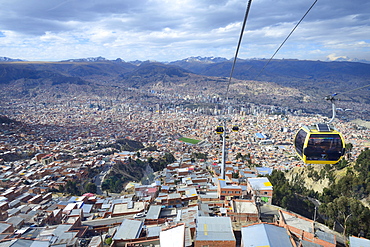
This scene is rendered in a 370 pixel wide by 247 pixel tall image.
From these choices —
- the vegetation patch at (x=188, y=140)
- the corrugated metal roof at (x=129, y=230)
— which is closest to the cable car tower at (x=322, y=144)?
the corrugated metal roof at (x=129, y=230)

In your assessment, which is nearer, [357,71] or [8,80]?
[8,80]

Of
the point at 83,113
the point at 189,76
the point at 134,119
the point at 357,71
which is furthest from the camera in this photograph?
the point at 357,71

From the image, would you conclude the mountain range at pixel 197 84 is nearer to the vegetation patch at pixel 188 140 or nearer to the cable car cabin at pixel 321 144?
the vegetation patch at pixel 188 140

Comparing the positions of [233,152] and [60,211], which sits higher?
[60,211]

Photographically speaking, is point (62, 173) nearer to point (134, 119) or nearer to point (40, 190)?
point (40, 190)

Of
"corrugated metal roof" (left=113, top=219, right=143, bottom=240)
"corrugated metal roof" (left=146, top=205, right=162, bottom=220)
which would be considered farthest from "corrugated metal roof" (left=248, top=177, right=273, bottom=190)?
"corrugated metal roof" (left=113, top=219, right=143, bottom=240)

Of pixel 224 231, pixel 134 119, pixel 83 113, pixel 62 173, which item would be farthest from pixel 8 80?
pixel 224 231
